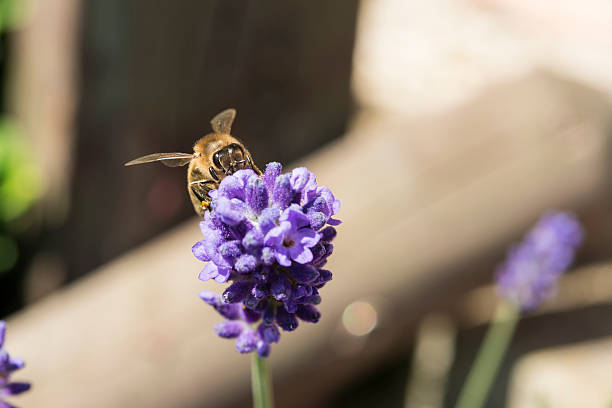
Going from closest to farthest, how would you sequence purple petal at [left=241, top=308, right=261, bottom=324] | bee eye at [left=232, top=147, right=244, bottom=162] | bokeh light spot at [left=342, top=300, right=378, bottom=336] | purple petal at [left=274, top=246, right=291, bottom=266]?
purple petal at [left=274, top=246, right=291, bottom=266], purple petal at [left=241, top=308, right=261, bottom=324], bee eye at [left=232, top=147, right=244, bottom=162], bokeh light spot at [left=342, top=300, right=378, bottom=336]

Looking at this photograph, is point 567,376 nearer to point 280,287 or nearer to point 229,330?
point 229,330

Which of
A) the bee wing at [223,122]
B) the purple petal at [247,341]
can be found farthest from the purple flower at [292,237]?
the bee wing at [223,122]

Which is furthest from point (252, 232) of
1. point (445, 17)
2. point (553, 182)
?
point (445, 17)

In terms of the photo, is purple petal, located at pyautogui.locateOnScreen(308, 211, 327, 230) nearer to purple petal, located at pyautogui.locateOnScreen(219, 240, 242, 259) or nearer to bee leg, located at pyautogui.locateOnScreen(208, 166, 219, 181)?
purple petal, located at pyautogui.locateOnScreen(219, 240, 242, 259)

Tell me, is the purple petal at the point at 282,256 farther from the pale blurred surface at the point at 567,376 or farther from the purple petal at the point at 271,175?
the pale blurred surface at the point at 567,376

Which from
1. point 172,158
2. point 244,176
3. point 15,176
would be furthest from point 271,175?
point 15,176

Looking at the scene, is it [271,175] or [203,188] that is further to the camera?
[203,188]

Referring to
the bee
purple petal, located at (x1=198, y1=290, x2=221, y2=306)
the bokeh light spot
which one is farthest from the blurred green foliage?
purple petal, located at (x1=198, y1=290, x2=221, y2=306)

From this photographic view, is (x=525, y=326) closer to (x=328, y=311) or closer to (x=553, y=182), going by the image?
(x=553, y=182)
